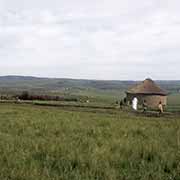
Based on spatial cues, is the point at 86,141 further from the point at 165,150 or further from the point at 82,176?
the point at 82,176

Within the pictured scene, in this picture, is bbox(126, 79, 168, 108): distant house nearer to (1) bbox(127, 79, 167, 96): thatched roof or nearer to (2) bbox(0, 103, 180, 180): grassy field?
(1) bbox(127, 79, 167, 96): thatched roof

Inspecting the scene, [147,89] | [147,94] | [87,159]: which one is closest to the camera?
[87,159]

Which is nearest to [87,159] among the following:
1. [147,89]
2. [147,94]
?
[147,94]

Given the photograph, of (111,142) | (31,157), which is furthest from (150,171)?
(111,142)

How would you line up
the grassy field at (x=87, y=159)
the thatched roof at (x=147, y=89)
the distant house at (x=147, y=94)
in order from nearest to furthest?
Result: the grassy field at (x=87, y=159) → the distant house at (x=147, y=94) → the thatched roof at (x=147, y=89)

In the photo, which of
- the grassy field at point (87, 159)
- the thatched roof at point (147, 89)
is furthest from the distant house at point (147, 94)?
the grassy field at point (87, 159)

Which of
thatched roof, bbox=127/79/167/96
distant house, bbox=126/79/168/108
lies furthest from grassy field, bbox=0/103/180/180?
thatched roof, bbox=127/79/167/96

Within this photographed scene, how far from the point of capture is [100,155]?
9.80 metres

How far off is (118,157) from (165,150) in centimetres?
171

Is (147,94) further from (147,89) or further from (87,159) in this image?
(87,159)

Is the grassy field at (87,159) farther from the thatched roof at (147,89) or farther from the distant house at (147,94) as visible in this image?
the thatched roof at (147,89)

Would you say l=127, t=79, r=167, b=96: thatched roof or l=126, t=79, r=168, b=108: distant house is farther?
l=127, t=79, r=167, b=96: thatched roof

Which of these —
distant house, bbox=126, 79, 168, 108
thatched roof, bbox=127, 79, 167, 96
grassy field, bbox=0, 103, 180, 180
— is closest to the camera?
grassy field, bbox=0, 103, 180, 180

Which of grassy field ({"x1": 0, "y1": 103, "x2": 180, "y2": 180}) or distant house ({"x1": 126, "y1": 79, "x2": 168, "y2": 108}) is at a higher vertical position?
grassy field ({"x1": 0, "y1": 103, "x2": 180, "y2": 180})
